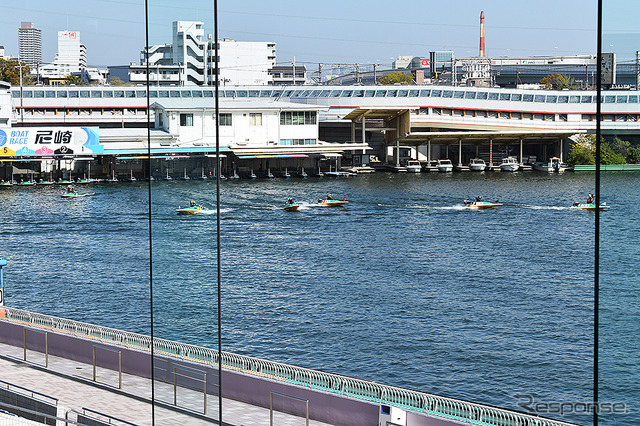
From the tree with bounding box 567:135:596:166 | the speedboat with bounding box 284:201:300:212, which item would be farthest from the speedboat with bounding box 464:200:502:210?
the tree with bounding box 567:135:596:166

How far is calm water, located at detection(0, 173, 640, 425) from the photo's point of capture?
8.30 meters

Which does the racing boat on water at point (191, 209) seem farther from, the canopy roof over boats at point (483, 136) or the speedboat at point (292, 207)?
the canopy roof over boats at point (483, 136)


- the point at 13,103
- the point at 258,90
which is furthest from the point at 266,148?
the point at 13,103

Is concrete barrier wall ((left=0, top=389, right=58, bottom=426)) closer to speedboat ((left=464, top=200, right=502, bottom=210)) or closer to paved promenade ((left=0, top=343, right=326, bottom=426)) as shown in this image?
paved promenade ((left=0, top=343, right=326, bottom=426))

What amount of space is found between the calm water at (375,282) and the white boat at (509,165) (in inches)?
908

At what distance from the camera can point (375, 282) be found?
28625 millimetres

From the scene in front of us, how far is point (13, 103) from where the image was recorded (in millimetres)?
79125

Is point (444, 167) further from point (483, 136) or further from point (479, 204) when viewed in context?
point (479, 204)

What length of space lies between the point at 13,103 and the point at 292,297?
6153 cm

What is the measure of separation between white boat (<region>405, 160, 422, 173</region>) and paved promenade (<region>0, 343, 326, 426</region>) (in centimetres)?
5847

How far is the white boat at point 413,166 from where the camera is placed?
240ft

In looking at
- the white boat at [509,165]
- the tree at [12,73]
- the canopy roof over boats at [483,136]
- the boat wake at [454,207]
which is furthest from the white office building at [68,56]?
the boat wake at [454,207]

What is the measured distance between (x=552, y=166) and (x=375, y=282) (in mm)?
50491

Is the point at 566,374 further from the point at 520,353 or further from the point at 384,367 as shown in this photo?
the point at 384,367
